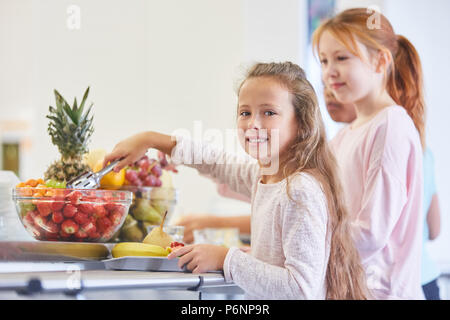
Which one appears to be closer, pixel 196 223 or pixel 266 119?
pixel 266 119

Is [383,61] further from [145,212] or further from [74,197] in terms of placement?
[74,197]

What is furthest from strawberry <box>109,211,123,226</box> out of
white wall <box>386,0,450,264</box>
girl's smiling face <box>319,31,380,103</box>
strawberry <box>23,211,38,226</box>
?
white wall <box>386,0,450,264</box>

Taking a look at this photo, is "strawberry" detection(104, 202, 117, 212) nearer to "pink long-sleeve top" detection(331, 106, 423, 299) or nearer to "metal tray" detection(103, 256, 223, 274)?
"metal tray" detection(103, 256, 223, 274)

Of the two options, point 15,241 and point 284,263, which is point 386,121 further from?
point 15,241

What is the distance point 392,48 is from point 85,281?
2.71 ft

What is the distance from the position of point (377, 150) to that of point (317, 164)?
221mm

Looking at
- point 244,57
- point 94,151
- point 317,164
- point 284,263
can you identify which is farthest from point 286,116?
point 244,57

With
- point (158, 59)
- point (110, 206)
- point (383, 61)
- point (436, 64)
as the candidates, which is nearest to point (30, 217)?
point (110, 206)

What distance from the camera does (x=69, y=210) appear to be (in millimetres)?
785

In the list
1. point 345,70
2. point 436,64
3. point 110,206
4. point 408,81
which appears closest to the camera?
point 110,206

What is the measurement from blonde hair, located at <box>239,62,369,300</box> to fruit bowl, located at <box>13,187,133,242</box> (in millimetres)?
294

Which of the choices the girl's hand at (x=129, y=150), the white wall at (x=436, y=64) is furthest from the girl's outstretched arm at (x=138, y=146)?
the white wall at (x=436, y=64)

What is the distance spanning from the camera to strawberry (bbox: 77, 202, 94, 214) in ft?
2.60

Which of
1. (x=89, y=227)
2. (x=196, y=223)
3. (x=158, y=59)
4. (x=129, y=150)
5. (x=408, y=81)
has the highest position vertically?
(x=158, y=59)
